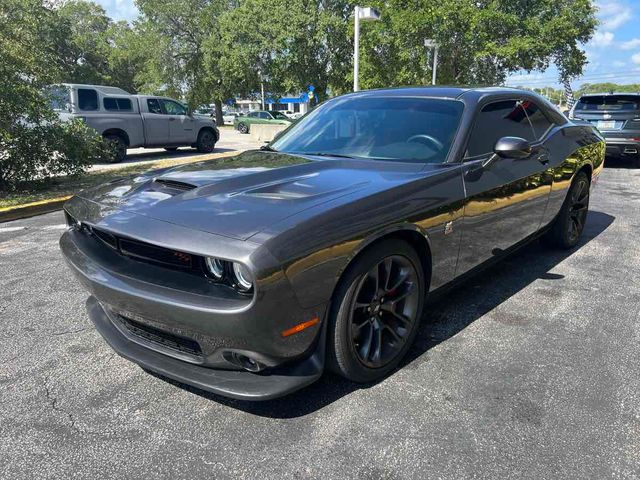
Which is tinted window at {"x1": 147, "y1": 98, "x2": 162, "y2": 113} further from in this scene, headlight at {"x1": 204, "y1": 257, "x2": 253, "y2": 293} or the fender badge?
headlight at {"x1": 204, "y1": 257, "x2": 253, "y2": 293}

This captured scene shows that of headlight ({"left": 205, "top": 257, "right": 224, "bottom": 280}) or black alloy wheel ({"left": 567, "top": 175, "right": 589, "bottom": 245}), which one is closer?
headlight ({"left": 205, "top": 257, "right": 224, "bottom": 280})

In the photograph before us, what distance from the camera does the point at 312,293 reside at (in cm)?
214

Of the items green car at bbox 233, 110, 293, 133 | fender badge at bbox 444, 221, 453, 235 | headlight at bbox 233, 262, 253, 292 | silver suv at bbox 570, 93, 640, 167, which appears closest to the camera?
headlight at bbox 233, 262, 253, 292

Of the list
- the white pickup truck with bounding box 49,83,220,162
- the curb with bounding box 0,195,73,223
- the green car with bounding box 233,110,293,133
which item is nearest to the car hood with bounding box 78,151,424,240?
the curb with bounding box 0,195,73,223

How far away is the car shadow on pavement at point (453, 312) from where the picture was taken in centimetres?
249

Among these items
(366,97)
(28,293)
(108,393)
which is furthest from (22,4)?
(108,393)

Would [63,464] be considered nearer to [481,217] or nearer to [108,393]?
[108,393]

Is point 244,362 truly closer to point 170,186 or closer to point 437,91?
point 170,186

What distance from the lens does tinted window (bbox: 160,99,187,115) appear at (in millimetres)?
13812

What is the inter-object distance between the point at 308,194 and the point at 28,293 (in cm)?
274

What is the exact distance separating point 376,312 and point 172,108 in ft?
42.2

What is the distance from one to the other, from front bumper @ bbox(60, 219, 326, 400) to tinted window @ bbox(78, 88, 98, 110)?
1104 cm

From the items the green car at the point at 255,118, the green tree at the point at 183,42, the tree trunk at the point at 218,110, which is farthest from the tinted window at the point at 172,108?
the tree trunk at the point at 218,110

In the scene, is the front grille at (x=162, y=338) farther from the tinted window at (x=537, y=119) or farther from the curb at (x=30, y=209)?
the curb at (x=30, y=209)
